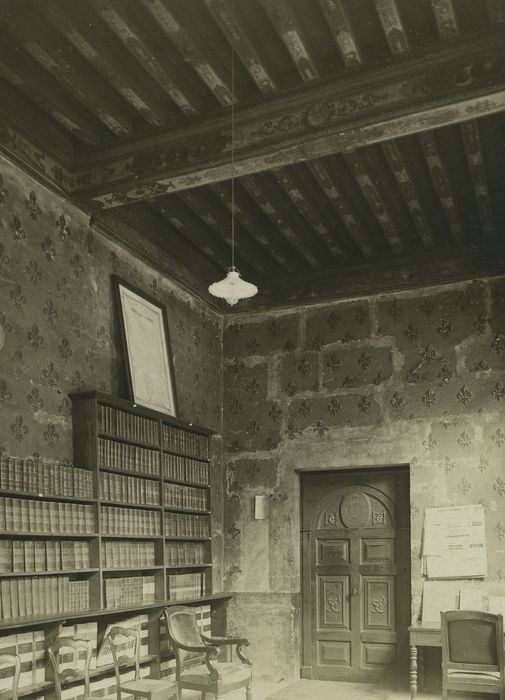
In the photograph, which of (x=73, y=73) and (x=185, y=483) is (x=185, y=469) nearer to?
(x=185, y=483)

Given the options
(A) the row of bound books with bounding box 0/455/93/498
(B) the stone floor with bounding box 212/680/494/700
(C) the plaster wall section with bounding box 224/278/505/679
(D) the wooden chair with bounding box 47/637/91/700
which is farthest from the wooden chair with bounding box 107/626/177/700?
(C) the plaster wall section with bounding box 224/278/505/679

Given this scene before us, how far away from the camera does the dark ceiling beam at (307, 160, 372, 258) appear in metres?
6.43

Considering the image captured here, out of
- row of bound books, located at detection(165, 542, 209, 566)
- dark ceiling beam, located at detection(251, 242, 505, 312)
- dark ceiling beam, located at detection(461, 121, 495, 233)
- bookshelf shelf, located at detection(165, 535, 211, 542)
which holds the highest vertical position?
dark ceiling beam, located at detection(461, 121, 495, 233)

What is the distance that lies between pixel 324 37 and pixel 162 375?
3.66 m

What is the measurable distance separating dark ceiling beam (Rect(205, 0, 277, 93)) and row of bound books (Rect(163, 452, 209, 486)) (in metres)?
3.55

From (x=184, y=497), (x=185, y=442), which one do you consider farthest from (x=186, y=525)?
(x=185, y=442)

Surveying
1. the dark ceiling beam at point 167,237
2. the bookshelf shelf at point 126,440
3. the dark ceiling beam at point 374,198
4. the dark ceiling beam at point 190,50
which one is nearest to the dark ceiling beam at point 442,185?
the dark ceiling beam at point 374,198

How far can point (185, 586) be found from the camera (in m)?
7.41

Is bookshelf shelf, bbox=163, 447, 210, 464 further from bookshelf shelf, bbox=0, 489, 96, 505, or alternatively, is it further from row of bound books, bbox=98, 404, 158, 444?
bookshelf shelf, bbox=0, 489, 96, 505

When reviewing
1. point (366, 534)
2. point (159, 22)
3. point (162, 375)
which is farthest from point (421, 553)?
point (159, 22)

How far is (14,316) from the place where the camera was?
5578 millimetres

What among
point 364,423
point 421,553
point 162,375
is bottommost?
point 421,553

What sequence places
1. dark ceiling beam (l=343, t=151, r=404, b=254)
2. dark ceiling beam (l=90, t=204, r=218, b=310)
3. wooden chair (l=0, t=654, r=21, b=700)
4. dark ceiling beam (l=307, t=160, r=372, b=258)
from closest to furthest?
wooden chair (l=0, t=654, r=21, b=700)
dark ceiling beam (l=343, t=151, r=404, b=254)
dark ceiling beam (l=307, t=160, r=372, b=258)
dark ceiling beam (l=90, t=204, r=218, b=310)

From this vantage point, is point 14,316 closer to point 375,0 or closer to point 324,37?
point 324,37
